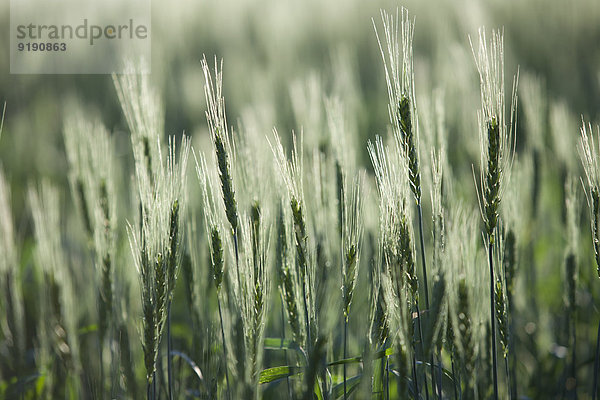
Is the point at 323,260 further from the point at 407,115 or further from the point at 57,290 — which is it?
the point at 57,290

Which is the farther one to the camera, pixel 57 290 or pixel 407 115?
pixel 57 290

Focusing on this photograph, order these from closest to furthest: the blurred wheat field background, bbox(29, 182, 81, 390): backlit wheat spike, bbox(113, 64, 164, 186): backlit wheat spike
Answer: the blurred wheat field background → bbox(113, 64, 164, 186): backlit wheat spike → bbox(29, 182, 81, 390): backlit wheat spike

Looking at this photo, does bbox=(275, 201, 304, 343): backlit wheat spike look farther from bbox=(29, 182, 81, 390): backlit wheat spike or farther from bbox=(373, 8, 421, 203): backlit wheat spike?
bbox=(29, 182, 81, 390): backlit wheat spike

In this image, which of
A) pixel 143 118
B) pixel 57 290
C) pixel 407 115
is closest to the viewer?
pixel 407 115

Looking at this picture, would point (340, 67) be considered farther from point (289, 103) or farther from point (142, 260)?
point (142, 260)

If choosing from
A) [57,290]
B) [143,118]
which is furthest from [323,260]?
[57,290]

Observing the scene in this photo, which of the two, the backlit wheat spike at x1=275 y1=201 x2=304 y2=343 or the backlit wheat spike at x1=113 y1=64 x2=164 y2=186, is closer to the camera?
the backlit wheat spike at x1=275 y1=201 x2=304 y2=343

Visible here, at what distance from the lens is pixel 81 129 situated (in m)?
1.30

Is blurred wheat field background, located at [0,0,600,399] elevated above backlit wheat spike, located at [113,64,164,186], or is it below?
below

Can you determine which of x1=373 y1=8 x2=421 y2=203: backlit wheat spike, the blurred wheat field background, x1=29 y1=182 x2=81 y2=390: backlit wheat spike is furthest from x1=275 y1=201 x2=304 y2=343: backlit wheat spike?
x1=29 y1=182 x2=81 y2=390: backlit wheat spike

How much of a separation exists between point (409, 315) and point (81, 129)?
0.96m

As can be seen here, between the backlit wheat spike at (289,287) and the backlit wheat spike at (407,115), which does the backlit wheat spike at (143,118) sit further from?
the backlit wheat spike at (407,115)

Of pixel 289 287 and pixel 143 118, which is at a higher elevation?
pixel 143 118

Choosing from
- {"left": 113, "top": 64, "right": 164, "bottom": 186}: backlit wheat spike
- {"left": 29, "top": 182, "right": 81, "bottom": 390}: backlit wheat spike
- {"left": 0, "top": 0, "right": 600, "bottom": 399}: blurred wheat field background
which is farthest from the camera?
{"left": 29, "top": 182, "right": 81, "bottom": 390}: backlit wheat spike
